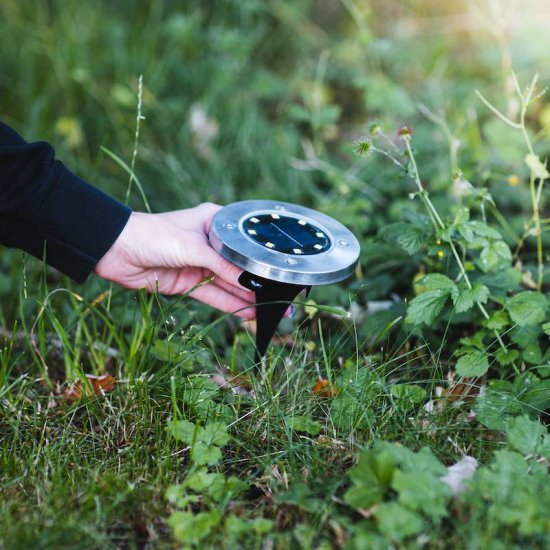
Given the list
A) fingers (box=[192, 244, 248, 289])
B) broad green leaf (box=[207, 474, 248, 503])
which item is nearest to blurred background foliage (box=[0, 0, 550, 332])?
fingers (box=[192, 244, 248, 289])

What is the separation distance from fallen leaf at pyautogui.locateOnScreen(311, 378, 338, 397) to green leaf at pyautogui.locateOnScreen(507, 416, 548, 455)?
45 centimetres

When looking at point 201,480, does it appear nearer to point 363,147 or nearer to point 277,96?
point 363,147

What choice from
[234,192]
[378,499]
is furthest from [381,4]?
[378,499]

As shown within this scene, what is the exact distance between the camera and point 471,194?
2.11 meters

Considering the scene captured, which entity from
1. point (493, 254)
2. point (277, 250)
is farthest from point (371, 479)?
point (493, 254)

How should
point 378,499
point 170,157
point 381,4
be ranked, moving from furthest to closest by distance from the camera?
point 381,4 → point 170,157 → point 378,499

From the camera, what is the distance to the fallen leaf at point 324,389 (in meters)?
1.83

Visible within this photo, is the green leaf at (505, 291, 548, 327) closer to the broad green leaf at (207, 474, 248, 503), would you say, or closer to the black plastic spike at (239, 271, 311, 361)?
the black plastic spike at (239, 271, 311, 361)

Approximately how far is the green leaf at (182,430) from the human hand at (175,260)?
1.18ft

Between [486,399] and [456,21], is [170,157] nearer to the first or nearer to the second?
[486,399]

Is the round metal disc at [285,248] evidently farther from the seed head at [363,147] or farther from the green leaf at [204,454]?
the green leaf at [204,454]

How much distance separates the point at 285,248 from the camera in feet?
5.72

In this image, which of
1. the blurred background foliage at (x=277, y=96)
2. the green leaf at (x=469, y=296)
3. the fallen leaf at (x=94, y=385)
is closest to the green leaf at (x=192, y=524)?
the fallen leaf at (x=94, y=385)

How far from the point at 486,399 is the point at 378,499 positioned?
0.50 m
